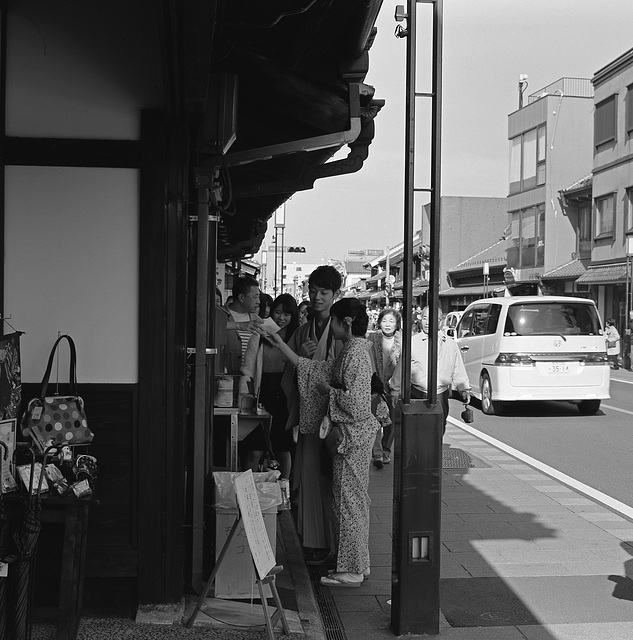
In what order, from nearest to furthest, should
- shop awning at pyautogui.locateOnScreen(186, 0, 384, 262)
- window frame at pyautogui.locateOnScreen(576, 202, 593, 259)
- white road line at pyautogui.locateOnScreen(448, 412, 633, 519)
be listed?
shop awning at pyautogui.locateOnScreen(186, 0, 384, 262) → white road line at pyautogui.locateOnScreen(448, 412, 633, 519) → window frame at pyautogui.locateOnScreen(576, 202, 593, 259)

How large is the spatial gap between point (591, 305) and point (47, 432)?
37.5ft

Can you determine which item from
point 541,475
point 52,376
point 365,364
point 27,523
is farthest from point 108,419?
point 541,475

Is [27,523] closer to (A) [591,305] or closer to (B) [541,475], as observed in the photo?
(B) [541,475]

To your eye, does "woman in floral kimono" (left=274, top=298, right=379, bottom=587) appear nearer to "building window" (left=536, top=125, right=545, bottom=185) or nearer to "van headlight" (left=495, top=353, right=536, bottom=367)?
"van headlight" (left=495, top=353, right=536, bottom=367)

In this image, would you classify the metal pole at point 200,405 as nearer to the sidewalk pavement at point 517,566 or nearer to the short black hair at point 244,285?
the sidewalk pavement at point 517,566

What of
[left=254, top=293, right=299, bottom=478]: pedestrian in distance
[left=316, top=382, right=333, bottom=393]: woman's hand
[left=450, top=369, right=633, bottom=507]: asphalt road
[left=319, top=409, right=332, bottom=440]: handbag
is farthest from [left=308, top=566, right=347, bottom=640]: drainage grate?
[left=450, top=369, right=633, bottom=507]: asphalt road

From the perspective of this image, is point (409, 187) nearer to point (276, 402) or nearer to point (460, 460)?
point (276, 402)

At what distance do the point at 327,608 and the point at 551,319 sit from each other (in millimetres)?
9849

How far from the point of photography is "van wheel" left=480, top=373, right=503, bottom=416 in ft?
47.2

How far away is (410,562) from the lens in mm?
4395

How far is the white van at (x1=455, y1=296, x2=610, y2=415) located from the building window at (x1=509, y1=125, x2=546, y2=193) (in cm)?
2731

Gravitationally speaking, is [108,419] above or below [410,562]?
above

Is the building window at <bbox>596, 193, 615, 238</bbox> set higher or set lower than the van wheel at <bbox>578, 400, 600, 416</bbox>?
higher

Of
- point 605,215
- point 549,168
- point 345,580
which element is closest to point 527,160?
point 549,168
